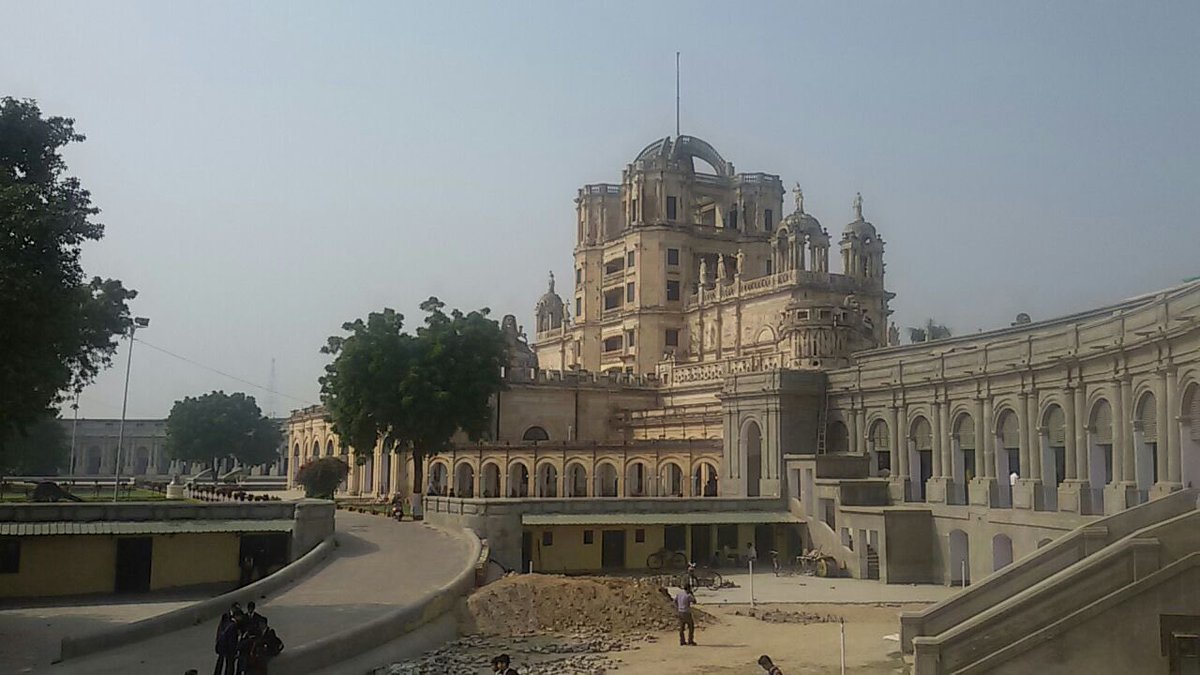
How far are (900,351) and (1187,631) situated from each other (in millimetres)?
36419

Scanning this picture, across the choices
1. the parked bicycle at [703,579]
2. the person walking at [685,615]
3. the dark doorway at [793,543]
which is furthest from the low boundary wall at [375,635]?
the dark doorway at [793,543]

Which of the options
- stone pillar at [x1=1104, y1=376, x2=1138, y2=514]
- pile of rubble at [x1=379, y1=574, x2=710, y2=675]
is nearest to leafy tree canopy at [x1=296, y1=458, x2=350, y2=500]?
pile of rubble at [x1=379, y1=574, x2=710, y2=675]

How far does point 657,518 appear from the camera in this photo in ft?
150

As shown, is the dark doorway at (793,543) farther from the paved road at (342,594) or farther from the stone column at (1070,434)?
the paved road at (342,594)

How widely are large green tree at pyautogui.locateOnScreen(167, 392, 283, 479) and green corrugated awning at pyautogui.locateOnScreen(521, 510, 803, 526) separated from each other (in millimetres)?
68564

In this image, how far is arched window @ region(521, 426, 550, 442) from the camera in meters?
74.6

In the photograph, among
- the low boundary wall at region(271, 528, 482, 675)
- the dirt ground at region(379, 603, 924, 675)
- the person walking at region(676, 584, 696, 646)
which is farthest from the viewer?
the person walking at region(676, 584, 696, 646)

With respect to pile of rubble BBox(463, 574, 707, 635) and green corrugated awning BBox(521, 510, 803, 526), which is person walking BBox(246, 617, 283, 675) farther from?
green corrugated awning BBox(521, 510, 803, 526)

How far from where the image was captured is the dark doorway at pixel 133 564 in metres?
37.7

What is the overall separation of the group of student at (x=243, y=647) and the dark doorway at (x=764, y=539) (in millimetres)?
29970

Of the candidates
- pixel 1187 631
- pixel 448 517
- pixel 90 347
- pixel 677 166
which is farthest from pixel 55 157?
pixel 677 166

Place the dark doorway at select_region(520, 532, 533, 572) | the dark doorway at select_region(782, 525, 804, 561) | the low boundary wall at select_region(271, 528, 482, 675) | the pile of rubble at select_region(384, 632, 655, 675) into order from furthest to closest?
the dark doorway at select_region(782, 525, 804, 561)
the dark doorway at select_region(520, 532, 533, 572)
the pile of rubble at select_region(384, 632, 655, 675)
the low boundary wall at select_region(271, 528, 482, 675)

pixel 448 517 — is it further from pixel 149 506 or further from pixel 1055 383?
pixel 1055 383

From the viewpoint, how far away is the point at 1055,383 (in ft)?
128
